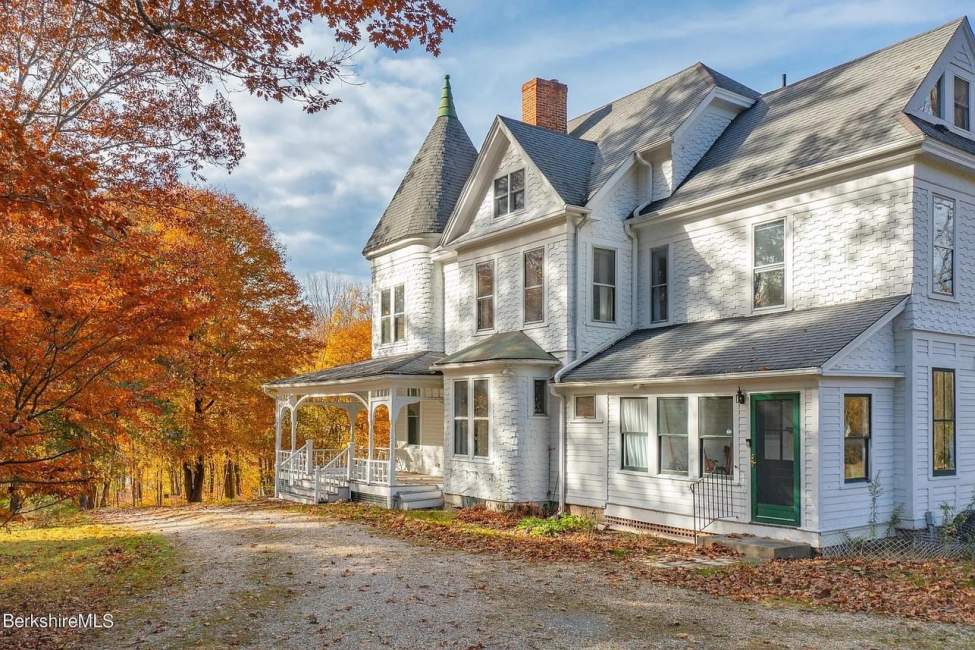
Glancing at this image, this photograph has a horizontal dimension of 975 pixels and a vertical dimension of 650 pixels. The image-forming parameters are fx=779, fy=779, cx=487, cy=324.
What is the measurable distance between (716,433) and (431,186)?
12.3 metres

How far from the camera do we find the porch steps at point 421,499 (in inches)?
714

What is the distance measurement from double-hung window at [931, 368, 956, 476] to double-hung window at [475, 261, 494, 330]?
32.0ft

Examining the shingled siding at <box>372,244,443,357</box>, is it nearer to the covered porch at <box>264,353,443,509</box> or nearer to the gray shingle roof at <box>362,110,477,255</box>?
the covered porch at <box>264,353,443,509</box>

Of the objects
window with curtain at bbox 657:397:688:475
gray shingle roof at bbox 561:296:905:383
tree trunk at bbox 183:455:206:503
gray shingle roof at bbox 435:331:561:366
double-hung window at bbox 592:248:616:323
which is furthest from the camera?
tree trunk at bbox 183:455:206:503

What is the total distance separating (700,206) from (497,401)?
597 centimetres

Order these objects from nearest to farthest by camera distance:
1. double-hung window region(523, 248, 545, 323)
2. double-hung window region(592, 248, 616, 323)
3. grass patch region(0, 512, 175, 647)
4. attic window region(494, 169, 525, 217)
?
grass patch region(0, 512, 175, 647) → double-hung window region(592, 248, 616, 323) → double-hung window region(523, 248, 545, 323) → attic window region(494, 169, 525, 217)

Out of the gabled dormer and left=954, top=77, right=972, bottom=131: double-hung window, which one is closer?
the gabled dormer

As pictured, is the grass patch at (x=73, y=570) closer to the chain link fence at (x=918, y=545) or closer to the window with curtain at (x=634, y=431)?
the window with curtain at (x=634, y=431)

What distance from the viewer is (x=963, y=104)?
15141 millimetres

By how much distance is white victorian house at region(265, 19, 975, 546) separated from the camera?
12.7 m

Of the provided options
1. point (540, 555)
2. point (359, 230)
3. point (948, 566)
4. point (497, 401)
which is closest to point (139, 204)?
point (497, 401)

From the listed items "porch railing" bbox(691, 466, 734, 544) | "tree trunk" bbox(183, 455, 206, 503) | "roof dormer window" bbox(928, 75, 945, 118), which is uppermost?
"roof dormer window" bbox(928, 75, 945, 118)

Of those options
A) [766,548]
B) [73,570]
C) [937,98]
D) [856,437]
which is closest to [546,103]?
[937,98]

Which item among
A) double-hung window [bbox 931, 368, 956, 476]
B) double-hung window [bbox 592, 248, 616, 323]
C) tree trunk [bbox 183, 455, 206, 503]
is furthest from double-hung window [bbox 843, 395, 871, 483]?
tree trunk [bbox 183, 455, 206, 503]
